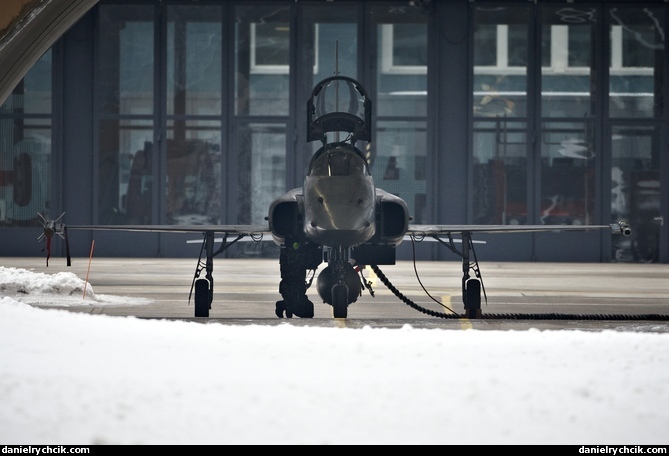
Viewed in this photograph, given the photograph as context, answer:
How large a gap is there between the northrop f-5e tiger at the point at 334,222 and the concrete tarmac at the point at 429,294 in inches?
17.1

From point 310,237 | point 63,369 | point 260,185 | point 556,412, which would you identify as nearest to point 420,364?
point 556,412

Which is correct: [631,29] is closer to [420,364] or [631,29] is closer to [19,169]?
[19,169]

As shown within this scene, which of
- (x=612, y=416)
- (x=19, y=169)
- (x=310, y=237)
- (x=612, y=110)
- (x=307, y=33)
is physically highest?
(x=307, y=33)

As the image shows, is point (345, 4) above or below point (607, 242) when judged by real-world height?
above

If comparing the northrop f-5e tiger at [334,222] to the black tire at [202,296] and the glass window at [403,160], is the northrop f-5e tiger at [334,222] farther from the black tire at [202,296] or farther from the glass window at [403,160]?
the glass window at [403,160]

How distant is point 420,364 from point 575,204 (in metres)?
21.5

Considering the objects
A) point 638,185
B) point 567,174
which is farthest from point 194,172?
point 638,185

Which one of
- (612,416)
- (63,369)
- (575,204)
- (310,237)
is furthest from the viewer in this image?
(575,204)

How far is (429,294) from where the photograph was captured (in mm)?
15391

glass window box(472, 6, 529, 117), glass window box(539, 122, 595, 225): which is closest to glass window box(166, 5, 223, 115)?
glass window box(472, 6, 529, 117)

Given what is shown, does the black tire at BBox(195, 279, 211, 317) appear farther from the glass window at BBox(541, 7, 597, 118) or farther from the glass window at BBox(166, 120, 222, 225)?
the glass window at BBox(541, 7, 597, 118)

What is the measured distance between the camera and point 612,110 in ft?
88.2

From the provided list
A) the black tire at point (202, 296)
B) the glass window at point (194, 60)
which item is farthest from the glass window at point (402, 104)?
the black tire at point (202, 296)

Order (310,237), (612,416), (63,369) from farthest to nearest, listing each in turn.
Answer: (310,237) < (63,369) < (612,416)
